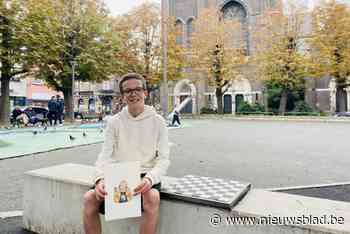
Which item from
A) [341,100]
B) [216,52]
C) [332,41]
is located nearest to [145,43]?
[216,52]

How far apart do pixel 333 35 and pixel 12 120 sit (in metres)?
26.6

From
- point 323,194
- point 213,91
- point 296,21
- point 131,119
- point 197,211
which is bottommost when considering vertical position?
point 323,194

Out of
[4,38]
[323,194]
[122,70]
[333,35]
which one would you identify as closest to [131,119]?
[323,194]

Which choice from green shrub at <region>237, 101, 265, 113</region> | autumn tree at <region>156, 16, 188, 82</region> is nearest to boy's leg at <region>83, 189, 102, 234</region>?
autumn tree at <region>156, 16, 188, 82</region>

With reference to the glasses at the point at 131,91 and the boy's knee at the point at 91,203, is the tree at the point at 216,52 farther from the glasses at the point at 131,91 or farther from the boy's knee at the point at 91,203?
the boy's knee at the point at 91,203

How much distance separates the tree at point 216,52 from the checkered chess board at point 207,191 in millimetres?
26912

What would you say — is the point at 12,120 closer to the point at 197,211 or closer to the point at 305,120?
the point at 197,211

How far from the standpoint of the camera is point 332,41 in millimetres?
26500

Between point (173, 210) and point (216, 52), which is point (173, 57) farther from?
point (173, 210)

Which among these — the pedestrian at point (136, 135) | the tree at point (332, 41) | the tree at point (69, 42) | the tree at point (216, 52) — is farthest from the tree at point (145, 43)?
the pedestrian at point (136, 135)

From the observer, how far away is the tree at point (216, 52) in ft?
95.4

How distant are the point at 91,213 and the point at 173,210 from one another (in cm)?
62

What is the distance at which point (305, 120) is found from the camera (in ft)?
78.6

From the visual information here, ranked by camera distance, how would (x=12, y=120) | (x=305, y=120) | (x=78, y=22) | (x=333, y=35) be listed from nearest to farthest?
(x=12, y=120) → (x=78, y=22) → (x=305, y=120) → (x=333, y=35)
